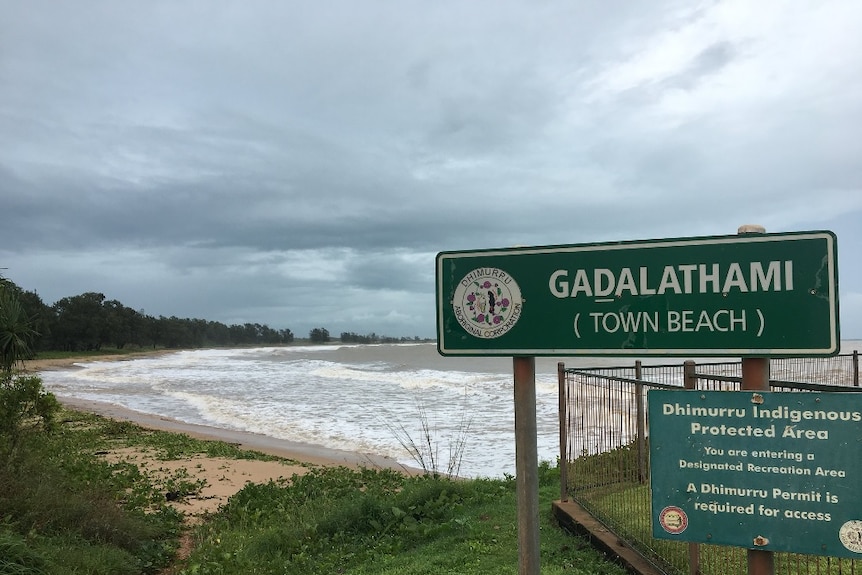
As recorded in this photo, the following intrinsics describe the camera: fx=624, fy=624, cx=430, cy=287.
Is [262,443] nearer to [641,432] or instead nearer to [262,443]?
[262,443]

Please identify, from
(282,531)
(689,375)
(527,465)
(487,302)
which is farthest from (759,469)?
(282,531)

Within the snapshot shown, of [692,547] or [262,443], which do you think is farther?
[262,443]

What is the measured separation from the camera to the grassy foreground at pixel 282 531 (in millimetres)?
5289

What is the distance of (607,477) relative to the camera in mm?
5922

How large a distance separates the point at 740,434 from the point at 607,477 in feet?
13.1

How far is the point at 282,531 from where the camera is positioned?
673 centimetres

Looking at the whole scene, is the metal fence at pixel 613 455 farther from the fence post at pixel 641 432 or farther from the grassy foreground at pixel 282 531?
the grassy foreground at pixel 282 531

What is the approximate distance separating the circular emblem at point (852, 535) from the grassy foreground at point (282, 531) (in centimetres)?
287

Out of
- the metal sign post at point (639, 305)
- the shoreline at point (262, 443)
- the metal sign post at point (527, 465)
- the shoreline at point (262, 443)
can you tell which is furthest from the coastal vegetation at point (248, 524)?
the shoreline at point (262, 443)

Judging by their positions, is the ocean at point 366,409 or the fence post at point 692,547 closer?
the fence post at point 692,547

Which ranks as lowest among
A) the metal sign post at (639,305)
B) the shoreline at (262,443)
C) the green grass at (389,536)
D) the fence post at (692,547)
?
the shoreline at (262,443)

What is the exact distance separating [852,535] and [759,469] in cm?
34

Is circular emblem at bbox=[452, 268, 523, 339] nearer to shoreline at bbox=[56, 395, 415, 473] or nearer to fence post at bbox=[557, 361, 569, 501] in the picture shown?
fence post at bbox=[557, 361, 569, 501]

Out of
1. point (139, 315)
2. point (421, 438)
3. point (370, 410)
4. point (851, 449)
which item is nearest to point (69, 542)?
point (851, 449)
